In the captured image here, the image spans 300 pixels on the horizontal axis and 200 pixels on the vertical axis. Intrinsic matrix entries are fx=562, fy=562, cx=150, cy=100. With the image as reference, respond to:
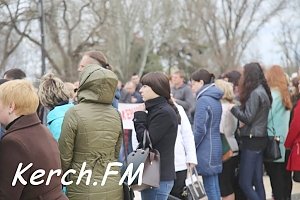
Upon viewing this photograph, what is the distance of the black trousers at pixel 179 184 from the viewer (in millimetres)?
5902

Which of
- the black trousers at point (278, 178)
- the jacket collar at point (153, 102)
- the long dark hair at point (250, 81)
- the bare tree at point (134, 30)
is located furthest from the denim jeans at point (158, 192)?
the bare tree at point (134, 30)

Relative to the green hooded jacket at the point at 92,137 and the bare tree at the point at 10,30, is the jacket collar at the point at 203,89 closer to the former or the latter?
the green hooded jacket at the point at 92,137

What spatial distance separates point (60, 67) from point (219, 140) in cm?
2793

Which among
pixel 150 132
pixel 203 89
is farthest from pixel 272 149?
pixel 150 132

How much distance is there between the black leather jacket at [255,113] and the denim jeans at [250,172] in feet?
0.85

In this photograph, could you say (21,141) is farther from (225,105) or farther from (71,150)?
(225,105)

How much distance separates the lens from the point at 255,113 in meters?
7.09

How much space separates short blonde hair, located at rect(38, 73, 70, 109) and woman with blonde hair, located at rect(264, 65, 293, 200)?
332 centimetres

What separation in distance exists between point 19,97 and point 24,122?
0.59 ft

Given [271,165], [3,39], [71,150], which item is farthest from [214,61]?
[71,150]

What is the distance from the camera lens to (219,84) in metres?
7.52

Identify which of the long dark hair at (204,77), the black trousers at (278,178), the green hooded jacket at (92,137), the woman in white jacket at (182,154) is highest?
the long dark hair at (204,77)

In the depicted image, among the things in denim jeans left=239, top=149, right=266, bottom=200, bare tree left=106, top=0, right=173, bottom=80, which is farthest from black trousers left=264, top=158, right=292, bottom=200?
bare tree left=106, top=0, right=173, bottom=80

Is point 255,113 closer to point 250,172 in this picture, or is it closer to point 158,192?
point 250,172
